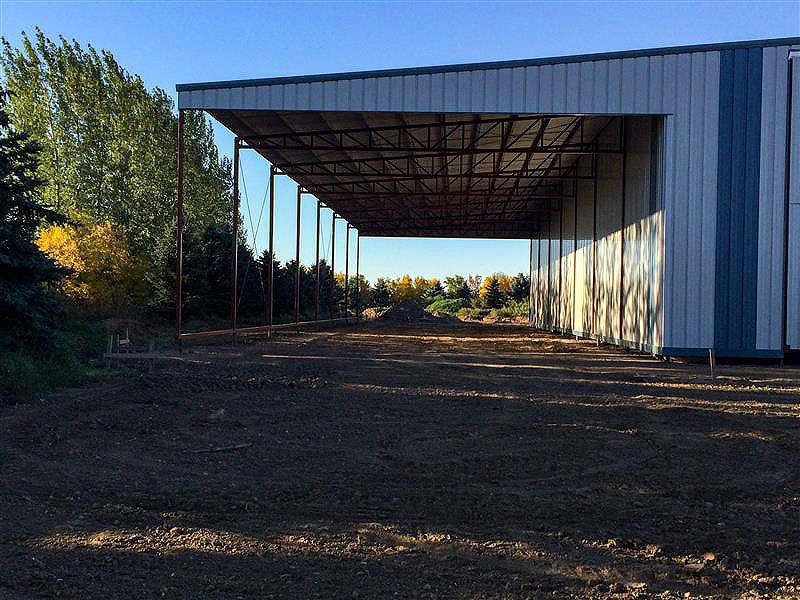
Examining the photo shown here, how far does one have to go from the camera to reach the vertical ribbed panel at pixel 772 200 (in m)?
18.7

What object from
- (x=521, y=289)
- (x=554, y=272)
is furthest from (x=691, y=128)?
(x=521, y=289)

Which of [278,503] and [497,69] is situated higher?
[497,69]

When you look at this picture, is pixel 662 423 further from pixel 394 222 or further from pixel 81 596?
pixel 394 222

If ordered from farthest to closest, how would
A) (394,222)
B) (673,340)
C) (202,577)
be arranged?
(394,222)
(673,340)
(202,577)

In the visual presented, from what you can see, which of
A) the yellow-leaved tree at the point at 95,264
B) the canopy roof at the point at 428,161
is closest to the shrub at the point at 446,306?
the canopy roof at the point at 428,161

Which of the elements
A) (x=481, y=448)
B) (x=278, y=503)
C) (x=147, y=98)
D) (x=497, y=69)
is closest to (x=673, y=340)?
(x=497, y=69)

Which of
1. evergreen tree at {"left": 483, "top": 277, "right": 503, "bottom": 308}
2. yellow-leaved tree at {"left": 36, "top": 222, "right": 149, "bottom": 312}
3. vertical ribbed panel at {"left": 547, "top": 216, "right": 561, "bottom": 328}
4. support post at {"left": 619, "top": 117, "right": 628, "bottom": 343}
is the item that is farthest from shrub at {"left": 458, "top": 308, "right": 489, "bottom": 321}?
support post at {"left": 619, "top": 117, "right": 628, "bottom": 343}

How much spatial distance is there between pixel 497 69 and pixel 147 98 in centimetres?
3250

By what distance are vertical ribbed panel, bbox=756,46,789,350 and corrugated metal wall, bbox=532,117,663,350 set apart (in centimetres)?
260

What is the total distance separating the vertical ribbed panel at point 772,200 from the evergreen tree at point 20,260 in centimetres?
1732

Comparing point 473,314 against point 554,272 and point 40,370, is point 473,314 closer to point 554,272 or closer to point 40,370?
point 554,272

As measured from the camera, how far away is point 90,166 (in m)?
40.7

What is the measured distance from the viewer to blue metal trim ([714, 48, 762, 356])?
18.7m

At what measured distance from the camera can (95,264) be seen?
30453 millimetres
